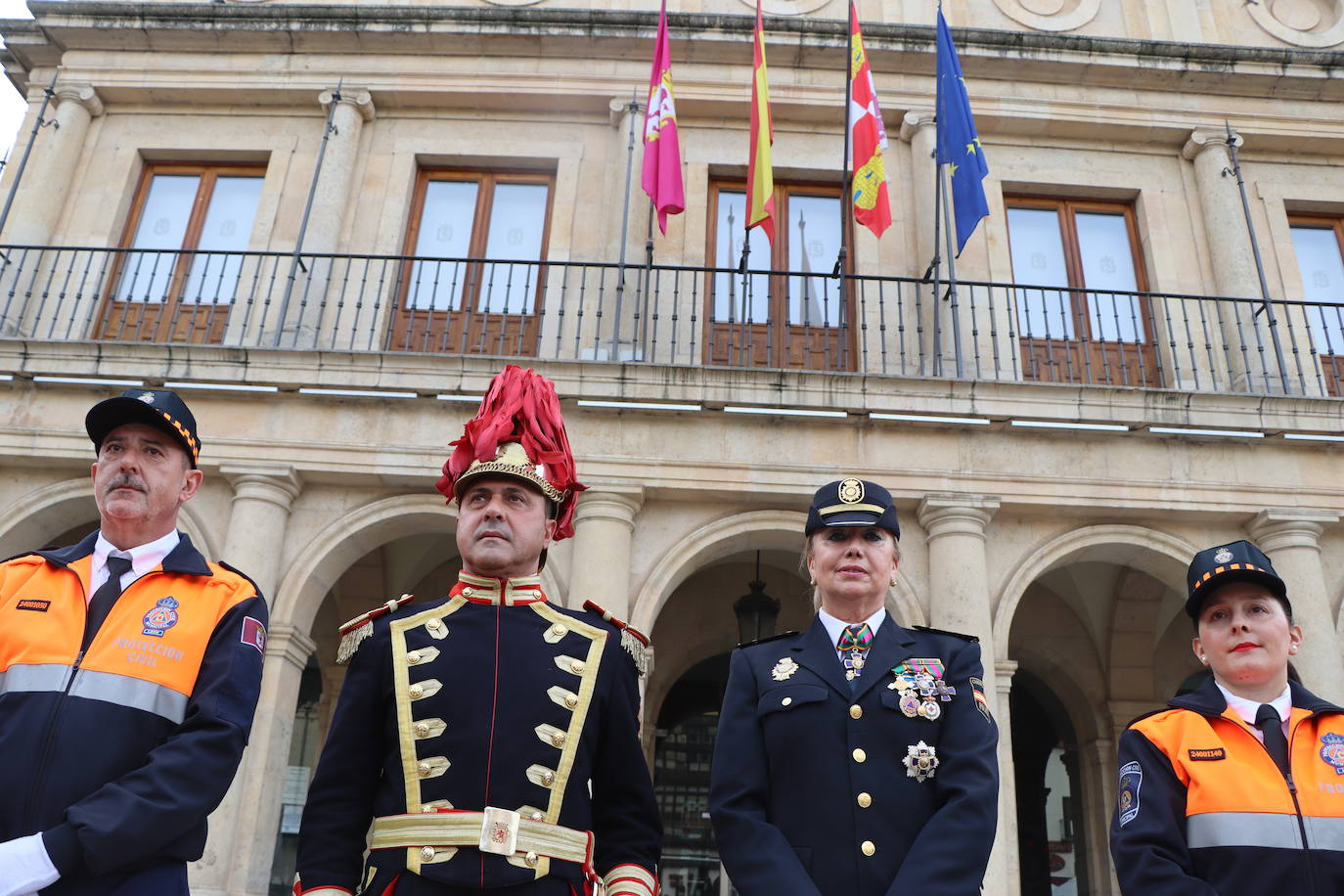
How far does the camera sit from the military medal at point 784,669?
3.07 metres

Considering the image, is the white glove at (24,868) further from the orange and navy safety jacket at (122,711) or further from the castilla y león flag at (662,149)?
the castilla y león flag at (662,149)

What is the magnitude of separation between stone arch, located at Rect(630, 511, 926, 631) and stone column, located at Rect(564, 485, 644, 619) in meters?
0.20

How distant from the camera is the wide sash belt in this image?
2447mm

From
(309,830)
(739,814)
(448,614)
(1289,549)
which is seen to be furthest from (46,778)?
(1289,549)

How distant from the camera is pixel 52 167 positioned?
1030cm

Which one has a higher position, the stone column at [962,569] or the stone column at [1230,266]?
the stone column at [1230,266]

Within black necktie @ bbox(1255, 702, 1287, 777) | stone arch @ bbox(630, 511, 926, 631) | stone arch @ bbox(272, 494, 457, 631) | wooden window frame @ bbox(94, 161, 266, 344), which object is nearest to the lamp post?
stone arch @ bbox(630, 511, 926, 631)

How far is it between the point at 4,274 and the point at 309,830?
950 centimetres

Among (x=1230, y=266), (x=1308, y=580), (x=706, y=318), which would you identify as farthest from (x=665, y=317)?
(x=1308, y=580)

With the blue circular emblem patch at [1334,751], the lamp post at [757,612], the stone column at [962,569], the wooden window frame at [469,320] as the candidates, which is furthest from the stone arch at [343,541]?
the blue circular emblem patch at [1334,751]

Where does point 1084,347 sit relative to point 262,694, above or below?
above

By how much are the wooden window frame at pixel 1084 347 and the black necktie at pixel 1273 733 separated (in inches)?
247

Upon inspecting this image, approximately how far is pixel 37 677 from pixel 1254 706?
3421mm

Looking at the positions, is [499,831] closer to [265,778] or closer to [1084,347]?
[265,778]
